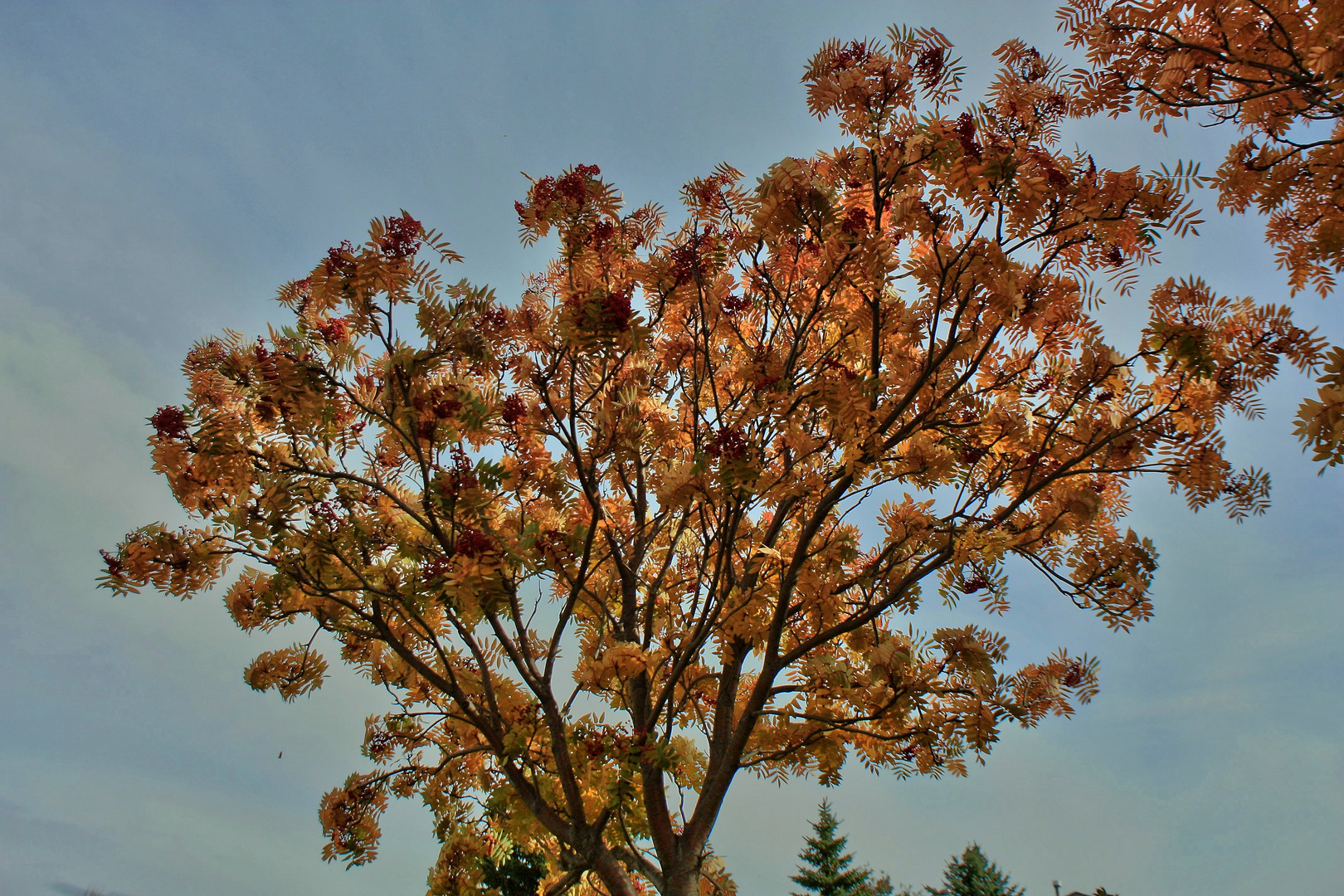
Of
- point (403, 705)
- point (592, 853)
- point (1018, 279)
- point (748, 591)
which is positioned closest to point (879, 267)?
point (1018, 279)

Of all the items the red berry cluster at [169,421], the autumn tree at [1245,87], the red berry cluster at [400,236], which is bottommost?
the red berry cluster at [169,421]

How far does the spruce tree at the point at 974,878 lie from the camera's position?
14.0m

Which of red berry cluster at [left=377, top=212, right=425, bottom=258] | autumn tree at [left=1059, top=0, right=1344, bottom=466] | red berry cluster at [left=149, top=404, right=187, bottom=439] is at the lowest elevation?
red berry cluster at [left=149, top=404, right=187, bottom=439]

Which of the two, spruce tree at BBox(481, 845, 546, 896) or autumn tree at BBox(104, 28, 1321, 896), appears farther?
spruce tree at BBox(481, 845, 546, 896)

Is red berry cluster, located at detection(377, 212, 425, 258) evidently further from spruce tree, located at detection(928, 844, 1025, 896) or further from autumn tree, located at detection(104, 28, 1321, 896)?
spruce tree, located at detection(928, 844, 1025, 896)

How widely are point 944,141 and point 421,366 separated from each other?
2673 mm

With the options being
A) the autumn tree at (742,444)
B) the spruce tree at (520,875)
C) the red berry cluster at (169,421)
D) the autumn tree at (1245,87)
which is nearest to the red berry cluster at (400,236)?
the autumn tree at (742,444)

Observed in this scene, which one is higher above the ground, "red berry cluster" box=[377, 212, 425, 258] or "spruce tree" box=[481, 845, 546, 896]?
"red berry cluster" box=[377, 212, 425, 258]

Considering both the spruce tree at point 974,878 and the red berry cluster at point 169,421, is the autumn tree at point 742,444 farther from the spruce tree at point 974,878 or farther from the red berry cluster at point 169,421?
the spruce tree at point 974,878

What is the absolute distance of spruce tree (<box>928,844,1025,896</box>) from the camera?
14008mm

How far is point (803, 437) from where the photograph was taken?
12.2ft

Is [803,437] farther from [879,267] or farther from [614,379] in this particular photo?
[614,379]

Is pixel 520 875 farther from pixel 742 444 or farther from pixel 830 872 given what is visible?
pixel 742 444

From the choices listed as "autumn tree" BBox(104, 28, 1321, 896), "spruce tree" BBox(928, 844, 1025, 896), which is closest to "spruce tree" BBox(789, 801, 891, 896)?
"spruce tree" BBox(928, 844, 1025, 896)
